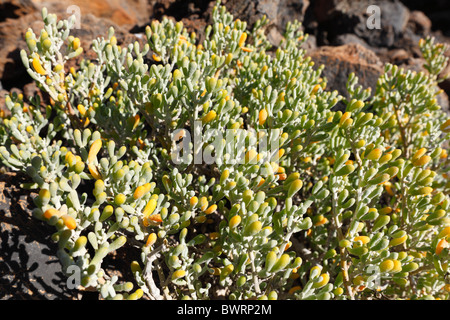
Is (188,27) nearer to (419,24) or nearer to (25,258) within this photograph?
(25,258)

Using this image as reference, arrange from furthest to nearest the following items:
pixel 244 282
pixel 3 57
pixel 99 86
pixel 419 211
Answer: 1. pixel 3 57
2. pixel 99 86
3. pixel 419 211
4. pixel 244 282

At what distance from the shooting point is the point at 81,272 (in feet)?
4.61

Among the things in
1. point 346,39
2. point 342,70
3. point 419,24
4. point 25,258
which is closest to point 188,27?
point 342,70

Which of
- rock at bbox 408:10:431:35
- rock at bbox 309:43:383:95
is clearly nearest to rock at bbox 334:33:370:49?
rock at bbox 309:43:383:95

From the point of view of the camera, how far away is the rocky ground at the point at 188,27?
1.95m

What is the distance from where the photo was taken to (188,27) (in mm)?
4043

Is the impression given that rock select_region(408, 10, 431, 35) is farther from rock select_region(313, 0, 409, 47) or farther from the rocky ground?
rock select_region(313, 0, 409, 47)

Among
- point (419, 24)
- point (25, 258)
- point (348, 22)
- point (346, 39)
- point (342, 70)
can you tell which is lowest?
point (25, 258)

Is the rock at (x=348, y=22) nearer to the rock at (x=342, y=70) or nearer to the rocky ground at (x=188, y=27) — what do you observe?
the rocky ground at (x=188, y=27)

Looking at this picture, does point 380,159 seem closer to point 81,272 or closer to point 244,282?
point 244,282

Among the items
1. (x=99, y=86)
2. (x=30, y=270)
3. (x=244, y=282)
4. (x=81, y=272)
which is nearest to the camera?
(x=81, y=272)
